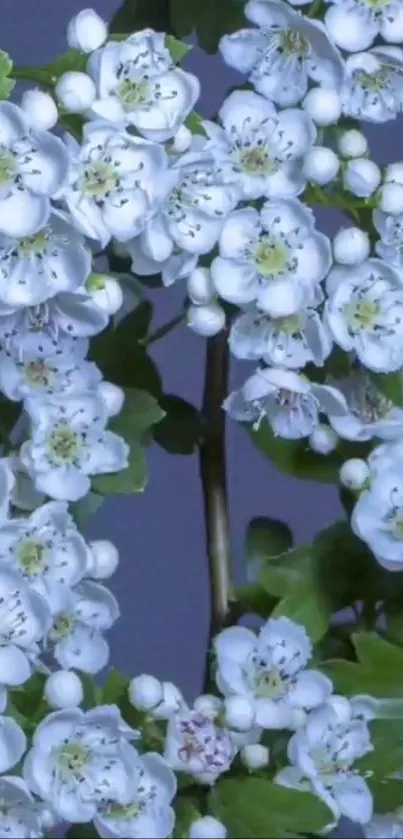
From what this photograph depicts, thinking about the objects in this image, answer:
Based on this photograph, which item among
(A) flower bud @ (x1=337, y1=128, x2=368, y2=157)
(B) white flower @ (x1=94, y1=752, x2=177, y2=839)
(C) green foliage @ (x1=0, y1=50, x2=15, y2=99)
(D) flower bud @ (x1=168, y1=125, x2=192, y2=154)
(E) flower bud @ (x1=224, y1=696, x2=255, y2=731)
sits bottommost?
(B) white flower @ (x1=94, y1=752, x2=177, y2=839)

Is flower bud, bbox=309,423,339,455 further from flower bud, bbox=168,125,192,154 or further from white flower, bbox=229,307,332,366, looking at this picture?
flower bud, bbox=168,125,192,154

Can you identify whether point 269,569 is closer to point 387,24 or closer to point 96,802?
point 96,802

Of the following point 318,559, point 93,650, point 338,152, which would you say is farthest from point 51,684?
point 338,152

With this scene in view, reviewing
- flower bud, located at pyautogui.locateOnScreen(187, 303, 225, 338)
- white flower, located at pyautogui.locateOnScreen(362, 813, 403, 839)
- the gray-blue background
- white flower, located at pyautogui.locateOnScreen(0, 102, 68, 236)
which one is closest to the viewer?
white flower, located at pyautogui.locateOnScreen(0, 102, 68, 236)

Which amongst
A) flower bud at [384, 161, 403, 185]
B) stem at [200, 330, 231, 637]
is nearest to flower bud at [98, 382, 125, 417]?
stem at [200, 330, 231, 637]

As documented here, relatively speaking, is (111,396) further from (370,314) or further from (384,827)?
(384,827)

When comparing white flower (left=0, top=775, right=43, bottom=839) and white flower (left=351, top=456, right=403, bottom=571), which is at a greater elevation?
white flower (left=351, top=456, right=403, bottom=571)

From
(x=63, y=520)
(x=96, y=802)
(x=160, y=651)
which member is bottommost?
(x=160, y=651)
